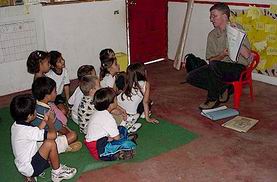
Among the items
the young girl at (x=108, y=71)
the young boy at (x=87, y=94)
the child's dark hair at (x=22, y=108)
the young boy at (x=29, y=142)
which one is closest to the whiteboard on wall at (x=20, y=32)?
the young girl at (x=108, y=71)

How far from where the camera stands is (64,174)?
8.96ft

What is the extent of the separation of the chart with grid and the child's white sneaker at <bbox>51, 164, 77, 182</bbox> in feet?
7.37

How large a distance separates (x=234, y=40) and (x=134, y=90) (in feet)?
3.86

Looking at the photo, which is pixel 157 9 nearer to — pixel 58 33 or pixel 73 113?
pixel 58 33

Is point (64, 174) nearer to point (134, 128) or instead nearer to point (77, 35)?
point (134, 128)

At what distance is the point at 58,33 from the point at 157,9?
1661 mm

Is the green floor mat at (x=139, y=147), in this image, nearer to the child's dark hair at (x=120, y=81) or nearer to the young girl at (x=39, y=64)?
the child's dark hair at (x=120, y=81)

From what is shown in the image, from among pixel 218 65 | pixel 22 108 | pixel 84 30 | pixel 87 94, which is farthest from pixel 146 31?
pixel 22 108

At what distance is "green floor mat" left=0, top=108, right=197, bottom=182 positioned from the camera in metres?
2.89

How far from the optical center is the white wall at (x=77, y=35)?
185 inches

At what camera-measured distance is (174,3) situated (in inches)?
223

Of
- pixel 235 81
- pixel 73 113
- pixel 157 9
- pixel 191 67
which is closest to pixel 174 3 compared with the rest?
pixel 157 9

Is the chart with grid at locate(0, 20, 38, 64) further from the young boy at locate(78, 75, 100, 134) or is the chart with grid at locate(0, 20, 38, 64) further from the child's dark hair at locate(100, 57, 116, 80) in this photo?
the young boy at locate(78, 75, 100, 134)

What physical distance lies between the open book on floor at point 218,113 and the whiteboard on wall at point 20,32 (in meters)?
2.30
